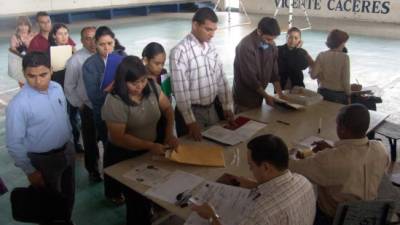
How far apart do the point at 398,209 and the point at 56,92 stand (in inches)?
90.3

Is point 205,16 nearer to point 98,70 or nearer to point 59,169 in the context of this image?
point 98,70

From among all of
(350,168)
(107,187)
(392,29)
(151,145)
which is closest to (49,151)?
(151,145)

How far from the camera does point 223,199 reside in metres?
2.04

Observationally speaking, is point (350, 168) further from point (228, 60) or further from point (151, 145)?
point (228, 60)

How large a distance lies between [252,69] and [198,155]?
4.27 ft

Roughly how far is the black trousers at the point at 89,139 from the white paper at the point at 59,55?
77 cm

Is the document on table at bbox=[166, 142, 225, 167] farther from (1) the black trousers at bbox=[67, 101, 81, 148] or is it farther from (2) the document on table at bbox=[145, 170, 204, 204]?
(1) the black trousers at bbox=[67, 101, 81, 148]

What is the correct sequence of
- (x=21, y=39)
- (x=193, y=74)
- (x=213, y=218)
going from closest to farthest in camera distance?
(x=213, y=218), (x=193, y=74), (x=21, y=39)

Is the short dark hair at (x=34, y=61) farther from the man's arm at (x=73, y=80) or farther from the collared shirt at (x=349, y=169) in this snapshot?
the collared shirt at (x=349, y=169)

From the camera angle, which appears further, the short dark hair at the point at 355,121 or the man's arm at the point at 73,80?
the man's arm at the point at 73,80

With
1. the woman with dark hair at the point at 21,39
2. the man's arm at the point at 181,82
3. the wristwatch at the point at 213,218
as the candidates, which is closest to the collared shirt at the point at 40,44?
the woman with dark hair at the point at 21,39

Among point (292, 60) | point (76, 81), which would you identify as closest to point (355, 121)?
point (292, 60)

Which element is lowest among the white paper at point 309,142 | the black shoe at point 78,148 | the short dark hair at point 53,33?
the black shoe at point 78,148

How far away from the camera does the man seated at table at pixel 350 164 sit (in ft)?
6.75
